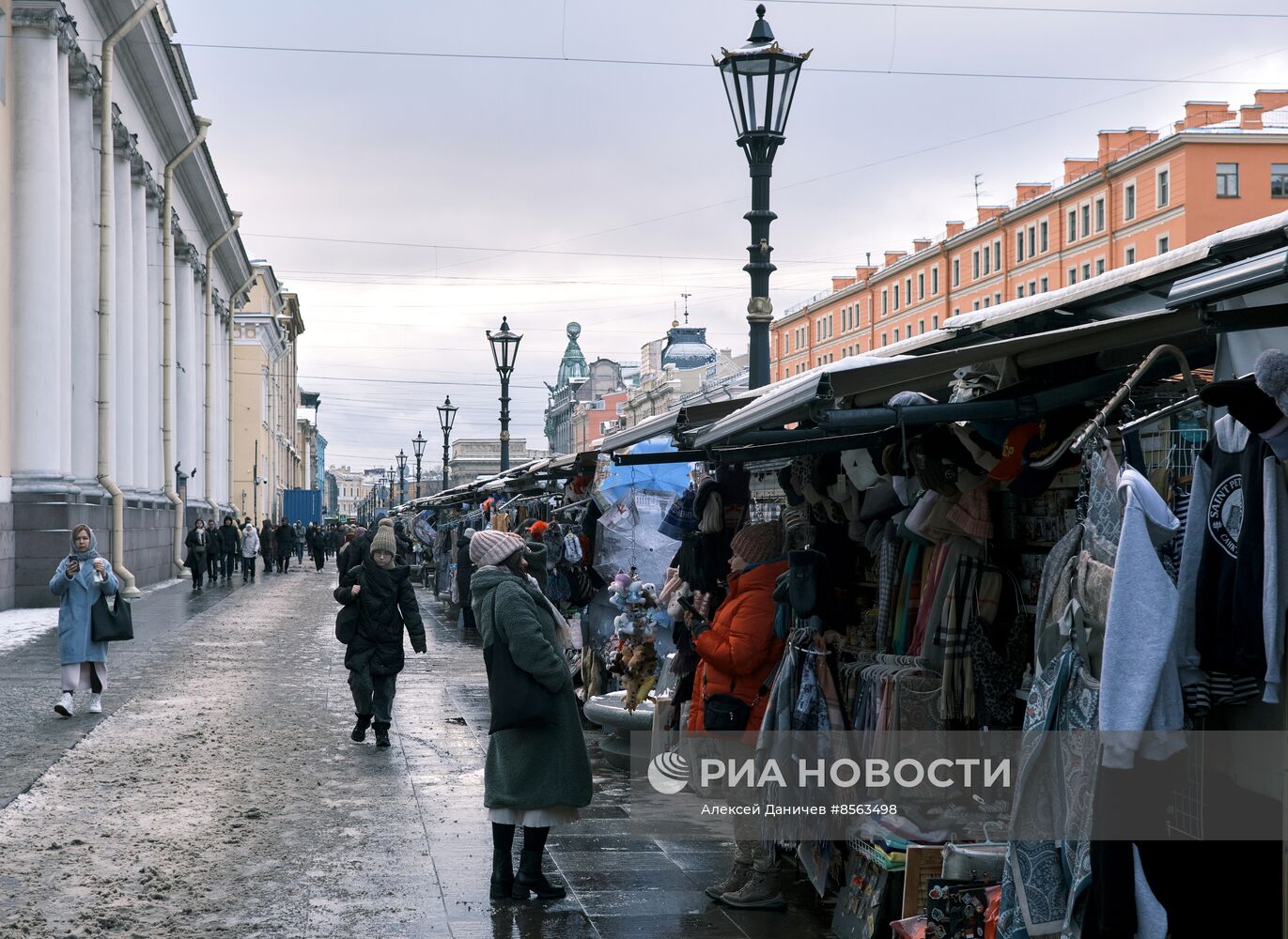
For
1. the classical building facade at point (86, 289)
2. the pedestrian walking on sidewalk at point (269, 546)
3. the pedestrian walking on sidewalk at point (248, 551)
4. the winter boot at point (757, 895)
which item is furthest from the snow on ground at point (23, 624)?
the pedestrian walking on sidewalk at point (269, 546)

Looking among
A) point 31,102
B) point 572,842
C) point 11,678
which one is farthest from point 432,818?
point 31,102

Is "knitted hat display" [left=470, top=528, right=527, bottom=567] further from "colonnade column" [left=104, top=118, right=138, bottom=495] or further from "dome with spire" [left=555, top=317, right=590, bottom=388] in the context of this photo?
"dome with spire" [left=555, top=317, right=590, bottom=388]

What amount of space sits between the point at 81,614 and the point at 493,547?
6966mm

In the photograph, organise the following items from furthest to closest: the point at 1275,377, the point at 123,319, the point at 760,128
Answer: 1. the point at 123,319
2. the point at 760,128
3. the point at 1275,377

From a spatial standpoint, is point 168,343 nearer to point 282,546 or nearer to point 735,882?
point 282,546

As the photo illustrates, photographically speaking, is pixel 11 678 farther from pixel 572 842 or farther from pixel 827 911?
pixel 827 911

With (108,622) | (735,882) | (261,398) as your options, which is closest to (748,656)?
(735,882)

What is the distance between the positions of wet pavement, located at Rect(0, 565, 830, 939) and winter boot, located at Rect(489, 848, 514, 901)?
0.27 feet

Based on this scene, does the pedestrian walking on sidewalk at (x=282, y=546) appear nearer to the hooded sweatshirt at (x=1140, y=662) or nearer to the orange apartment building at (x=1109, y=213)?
the orange apartment building at (x=1109, y=213)

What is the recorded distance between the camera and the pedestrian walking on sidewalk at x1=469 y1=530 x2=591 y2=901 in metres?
6.72

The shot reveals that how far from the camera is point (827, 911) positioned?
6.61m

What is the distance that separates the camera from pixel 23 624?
67.8 ft

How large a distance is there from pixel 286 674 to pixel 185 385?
94.2 ft

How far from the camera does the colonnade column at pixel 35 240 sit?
2342cm
